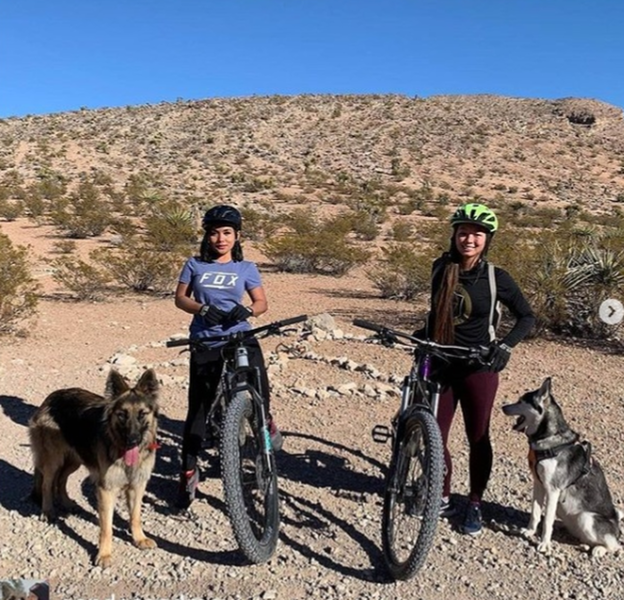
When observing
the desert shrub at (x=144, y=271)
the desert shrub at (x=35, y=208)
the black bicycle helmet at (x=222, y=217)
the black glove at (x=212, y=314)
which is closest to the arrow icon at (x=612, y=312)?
the black bicycle helmet at (x=222, y=217)

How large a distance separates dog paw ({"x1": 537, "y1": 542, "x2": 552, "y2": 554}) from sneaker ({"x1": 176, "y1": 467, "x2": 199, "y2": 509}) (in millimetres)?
2183

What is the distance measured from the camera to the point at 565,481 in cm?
383

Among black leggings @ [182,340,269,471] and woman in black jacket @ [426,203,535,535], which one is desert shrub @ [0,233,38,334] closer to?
black leggings @ [182,340,269,471]

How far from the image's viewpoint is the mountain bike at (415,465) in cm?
328

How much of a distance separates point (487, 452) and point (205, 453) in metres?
2.30

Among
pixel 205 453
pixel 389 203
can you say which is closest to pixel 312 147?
pixel 389 203

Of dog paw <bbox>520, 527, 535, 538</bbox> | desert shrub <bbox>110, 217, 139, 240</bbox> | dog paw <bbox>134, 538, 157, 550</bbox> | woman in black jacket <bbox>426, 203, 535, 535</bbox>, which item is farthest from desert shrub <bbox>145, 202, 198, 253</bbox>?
dog paw <bbox>520, 527, 535, 538</bbox>

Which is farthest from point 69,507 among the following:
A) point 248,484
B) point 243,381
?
point 243,381

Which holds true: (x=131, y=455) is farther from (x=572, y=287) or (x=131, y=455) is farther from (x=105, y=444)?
(x=572, y=287)

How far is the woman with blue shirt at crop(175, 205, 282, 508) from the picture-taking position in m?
3.94

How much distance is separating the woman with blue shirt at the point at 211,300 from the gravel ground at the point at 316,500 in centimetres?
58

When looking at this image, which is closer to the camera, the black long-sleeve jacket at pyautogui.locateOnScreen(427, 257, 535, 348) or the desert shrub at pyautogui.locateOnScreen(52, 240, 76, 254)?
the black long-sleeve jacket at pyautogui.locateOnScreen(427, 257, 535, 348)

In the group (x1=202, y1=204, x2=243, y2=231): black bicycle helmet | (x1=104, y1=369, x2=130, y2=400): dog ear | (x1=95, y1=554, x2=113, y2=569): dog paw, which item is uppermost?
(x1=202, y1=204, x2=243, y2=231): black bicycle helmet

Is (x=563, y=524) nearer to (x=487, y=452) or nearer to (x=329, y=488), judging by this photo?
(x=487, y=452)
